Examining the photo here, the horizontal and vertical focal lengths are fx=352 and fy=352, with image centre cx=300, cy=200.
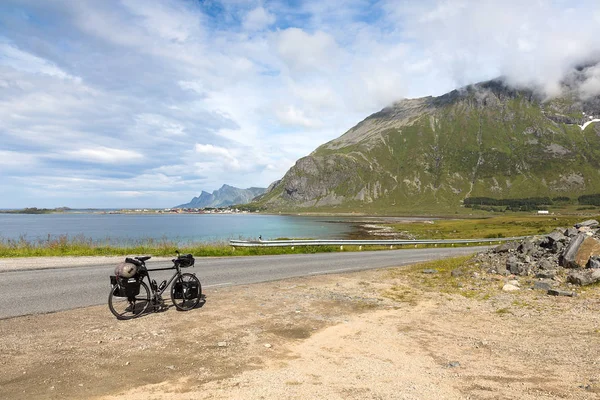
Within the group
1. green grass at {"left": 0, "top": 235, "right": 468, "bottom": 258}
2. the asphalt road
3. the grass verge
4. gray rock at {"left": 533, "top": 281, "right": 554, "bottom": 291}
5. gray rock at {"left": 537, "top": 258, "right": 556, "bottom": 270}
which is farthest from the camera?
the grass verge

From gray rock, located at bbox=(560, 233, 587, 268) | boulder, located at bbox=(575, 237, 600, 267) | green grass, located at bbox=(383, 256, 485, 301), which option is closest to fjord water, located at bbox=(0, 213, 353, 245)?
green grass, located at bbox=(383, 256, 485, 301)

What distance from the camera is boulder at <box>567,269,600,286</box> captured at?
13.7 meters

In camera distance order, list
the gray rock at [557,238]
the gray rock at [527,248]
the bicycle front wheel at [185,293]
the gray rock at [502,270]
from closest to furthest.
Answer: the bicycle front wheel at [185,293], the gray rock at [502,270], the gray rock at [557,238], the gray rock at [527,248]

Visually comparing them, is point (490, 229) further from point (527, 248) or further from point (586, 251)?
point (586, 251)

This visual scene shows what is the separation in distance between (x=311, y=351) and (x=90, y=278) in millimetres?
11183

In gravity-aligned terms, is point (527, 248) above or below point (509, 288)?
above

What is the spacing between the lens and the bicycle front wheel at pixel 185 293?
10.2 m

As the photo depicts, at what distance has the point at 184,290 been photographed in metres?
10.1

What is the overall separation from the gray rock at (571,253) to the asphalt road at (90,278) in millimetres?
9138

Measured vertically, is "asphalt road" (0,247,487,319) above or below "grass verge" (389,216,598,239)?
above

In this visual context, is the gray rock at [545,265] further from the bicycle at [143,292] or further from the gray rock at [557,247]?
the bicycle at [143,292]

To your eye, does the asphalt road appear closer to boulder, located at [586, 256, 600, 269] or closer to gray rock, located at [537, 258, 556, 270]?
gray rock, located at [537, 258, 556, 270]

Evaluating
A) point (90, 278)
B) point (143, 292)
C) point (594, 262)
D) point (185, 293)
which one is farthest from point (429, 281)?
point (90, 278)

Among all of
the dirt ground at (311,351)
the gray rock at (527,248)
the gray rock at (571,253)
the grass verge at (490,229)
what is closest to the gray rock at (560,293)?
the dirt ground at (311,351)
